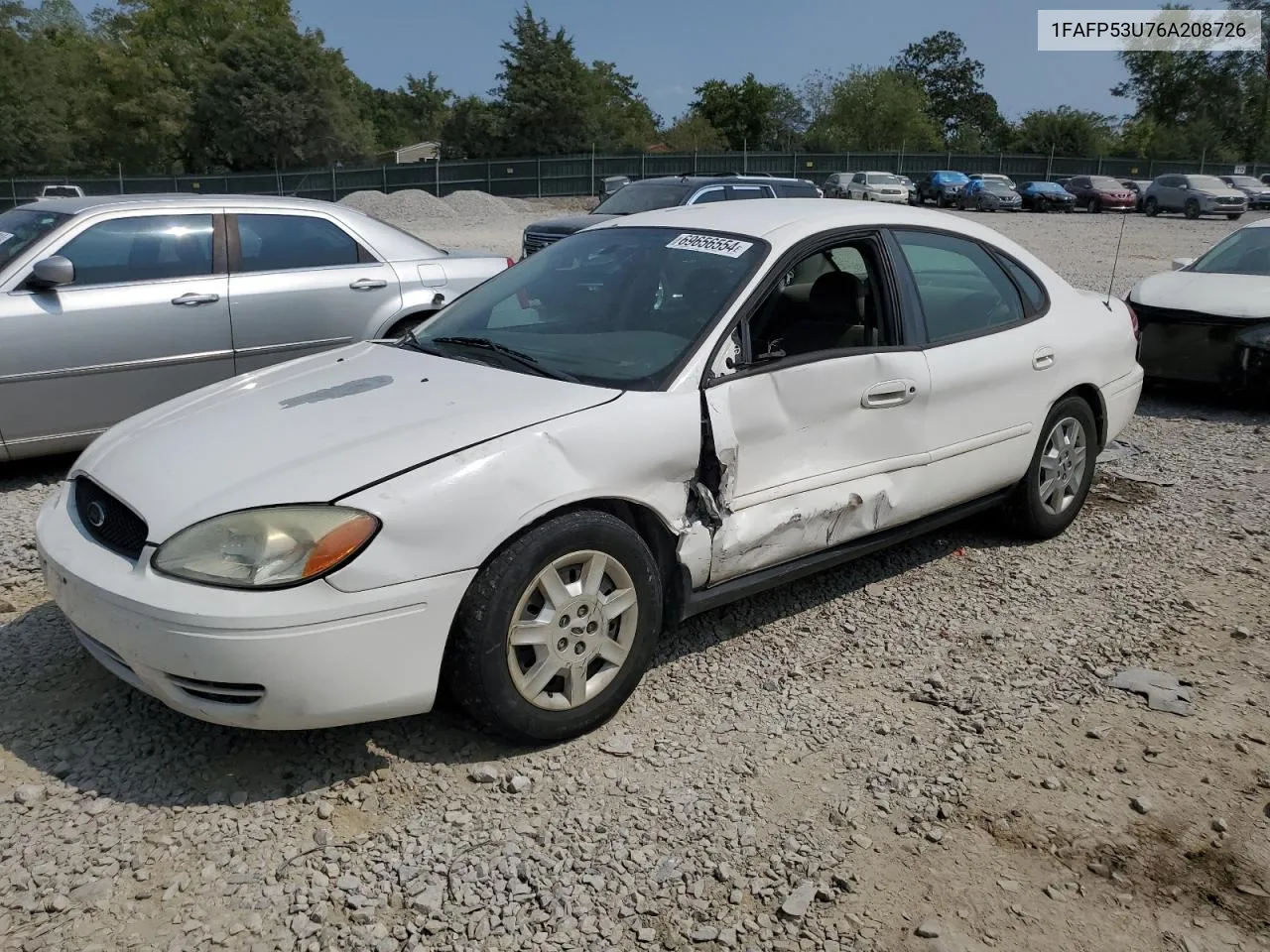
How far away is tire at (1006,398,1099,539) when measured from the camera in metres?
4.93

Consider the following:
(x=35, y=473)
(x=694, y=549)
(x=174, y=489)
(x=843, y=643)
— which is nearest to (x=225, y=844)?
(x=174, y=489)

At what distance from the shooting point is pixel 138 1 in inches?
2729

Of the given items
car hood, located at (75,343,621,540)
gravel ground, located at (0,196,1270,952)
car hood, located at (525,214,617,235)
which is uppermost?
car hood, located at (525,214,617,235)

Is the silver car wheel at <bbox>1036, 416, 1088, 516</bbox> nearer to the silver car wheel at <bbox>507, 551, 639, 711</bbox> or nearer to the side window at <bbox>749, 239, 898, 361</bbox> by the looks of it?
the side window at <bbox>749, 239, 898, 361</bbox>

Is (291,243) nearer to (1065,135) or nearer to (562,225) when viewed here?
(562,225)

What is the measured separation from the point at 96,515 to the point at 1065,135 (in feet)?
254

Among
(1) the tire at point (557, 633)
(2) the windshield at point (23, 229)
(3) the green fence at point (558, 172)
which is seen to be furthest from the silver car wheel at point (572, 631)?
(3) the green fence at point (558, 172)

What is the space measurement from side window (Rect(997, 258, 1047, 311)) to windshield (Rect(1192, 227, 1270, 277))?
4.74 m

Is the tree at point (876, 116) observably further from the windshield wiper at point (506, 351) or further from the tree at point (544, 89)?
the windshield wiper at point (506, 351)

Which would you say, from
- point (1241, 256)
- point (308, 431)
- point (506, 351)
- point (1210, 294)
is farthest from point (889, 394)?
point (1241, 256)

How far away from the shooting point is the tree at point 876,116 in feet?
250

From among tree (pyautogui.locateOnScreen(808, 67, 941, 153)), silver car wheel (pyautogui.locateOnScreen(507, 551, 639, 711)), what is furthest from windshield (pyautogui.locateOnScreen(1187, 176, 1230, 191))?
silver car wheel (pyautogui.locateOnScreen(507, 551, 639, 711))

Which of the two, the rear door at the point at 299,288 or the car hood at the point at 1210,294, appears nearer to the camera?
the rear door at the point at 299,288

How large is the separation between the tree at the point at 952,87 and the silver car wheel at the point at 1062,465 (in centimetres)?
10662
